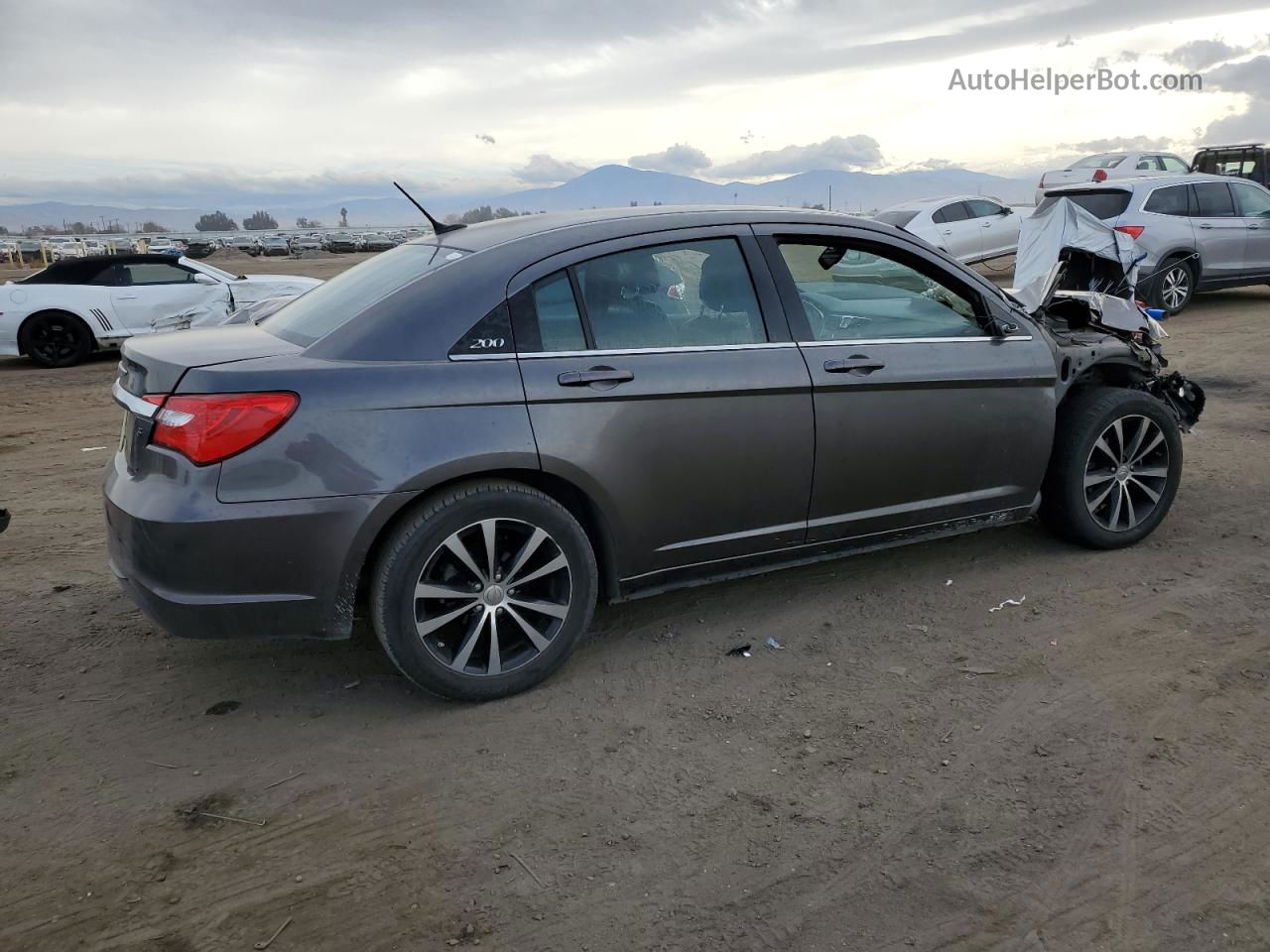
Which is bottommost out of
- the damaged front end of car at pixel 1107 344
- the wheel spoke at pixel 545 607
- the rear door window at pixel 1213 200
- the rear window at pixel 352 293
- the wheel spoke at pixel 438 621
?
the wheel spoke at pixel 545 607

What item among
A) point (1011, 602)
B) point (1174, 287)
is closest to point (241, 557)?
point (1011, 602)

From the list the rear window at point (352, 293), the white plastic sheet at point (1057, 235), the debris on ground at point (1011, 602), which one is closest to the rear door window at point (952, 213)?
the white plastic sheet at point (1057, 235)

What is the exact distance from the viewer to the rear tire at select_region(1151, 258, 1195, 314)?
40.9ft

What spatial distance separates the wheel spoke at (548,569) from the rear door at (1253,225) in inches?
500

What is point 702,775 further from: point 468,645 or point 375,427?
point 375,427

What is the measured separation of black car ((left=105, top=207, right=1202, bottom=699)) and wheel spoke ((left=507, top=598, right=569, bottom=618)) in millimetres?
13

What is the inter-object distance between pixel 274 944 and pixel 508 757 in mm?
966

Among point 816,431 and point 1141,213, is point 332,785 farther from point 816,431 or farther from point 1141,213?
point 1141,213

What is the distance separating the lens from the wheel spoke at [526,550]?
11.5 ft

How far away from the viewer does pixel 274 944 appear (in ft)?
7.97

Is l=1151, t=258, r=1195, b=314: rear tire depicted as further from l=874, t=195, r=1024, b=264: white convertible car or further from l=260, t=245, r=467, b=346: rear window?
l=260, t=245, r=467, b=346: rear window

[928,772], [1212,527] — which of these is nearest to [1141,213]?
[1212,527]

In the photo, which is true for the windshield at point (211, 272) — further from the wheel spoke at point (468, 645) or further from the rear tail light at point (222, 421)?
the wheel spoke at point (468, 645)

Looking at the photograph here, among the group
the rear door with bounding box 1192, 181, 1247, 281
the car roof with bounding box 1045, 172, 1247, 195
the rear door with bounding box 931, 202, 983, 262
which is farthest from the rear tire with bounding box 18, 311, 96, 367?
the rear door with bounding box 1192, 181, 1247, 281
